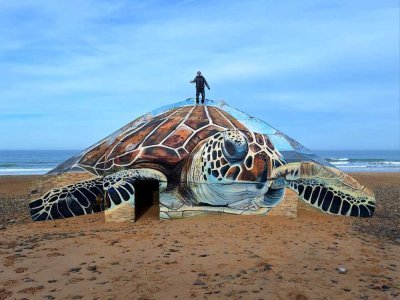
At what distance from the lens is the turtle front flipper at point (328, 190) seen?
10.4m

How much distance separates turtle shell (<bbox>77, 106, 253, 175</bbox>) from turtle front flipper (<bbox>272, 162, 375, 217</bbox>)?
1549 mm

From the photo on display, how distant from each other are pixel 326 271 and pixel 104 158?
683 centimetres

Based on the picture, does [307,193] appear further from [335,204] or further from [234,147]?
[234,147]

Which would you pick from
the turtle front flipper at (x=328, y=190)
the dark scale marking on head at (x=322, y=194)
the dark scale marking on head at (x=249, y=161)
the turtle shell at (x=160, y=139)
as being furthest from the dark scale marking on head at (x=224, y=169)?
the dark scale marking on head at (x=322, y=194)

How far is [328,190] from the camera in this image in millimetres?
10617

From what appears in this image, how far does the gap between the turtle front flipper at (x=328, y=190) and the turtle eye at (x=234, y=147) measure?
112 centimetres

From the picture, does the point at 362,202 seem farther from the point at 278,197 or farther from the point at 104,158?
the point at 104,158

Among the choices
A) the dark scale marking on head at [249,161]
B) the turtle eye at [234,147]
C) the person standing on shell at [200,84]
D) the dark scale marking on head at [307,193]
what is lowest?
the dark scale marking on head at [307,193]

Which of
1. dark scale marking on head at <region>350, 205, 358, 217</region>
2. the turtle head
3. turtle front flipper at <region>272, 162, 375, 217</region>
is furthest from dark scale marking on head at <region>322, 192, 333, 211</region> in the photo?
the turtle head

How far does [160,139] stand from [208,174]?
152 centimetres

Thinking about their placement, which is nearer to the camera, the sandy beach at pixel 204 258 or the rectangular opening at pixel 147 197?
the sandy beach at pixel 204 258

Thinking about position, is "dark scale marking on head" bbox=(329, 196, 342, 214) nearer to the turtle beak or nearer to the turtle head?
the turtle head

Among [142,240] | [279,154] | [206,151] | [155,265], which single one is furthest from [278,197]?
[155,265]

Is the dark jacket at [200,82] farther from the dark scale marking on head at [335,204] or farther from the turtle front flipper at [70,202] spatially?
the dark scale marking on head at [335,204]
